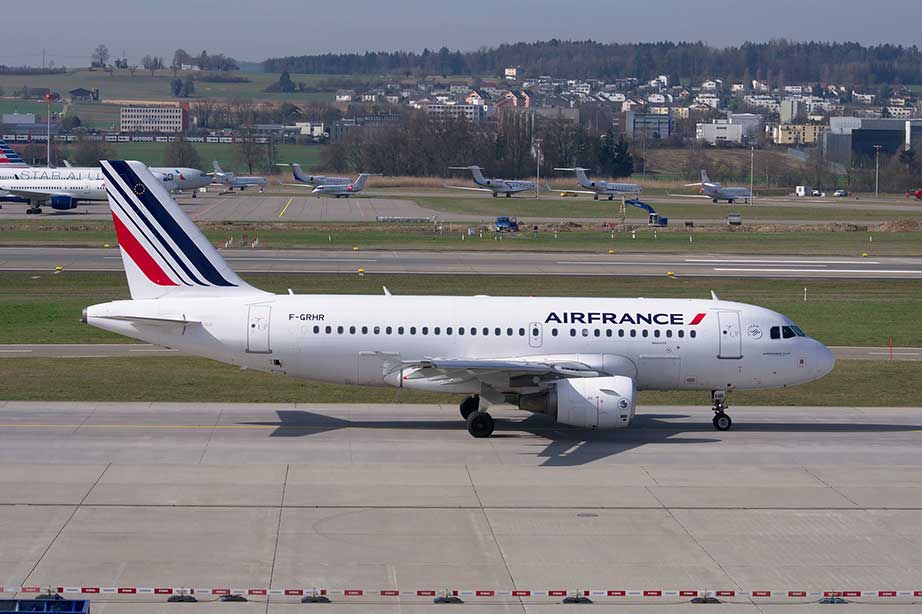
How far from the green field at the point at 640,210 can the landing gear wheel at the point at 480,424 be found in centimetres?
8523

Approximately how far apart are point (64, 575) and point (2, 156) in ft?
403

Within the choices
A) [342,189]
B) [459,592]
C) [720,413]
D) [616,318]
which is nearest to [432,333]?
[616,318]

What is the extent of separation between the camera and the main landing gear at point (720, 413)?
32.8 m

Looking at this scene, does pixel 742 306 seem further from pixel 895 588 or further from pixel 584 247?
pixel 584 247

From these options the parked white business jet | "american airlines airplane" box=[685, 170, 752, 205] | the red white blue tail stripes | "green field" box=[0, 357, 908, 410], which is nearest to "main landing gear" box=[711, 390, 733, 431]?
"green field" box=[0, 357, 908, 410]

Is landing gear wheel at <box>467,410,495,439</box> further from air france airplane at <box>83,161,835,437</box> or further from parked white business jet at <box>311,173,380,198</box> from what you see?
parked white business jet at <box>311,173,380,198</box>

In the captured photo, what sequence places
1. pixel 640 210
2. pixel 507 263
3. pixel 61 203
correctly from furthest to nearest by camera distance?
pixel 640 210 → pixel 61 203 → pixel 507 263

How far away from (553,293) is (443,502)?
35285 millimetres

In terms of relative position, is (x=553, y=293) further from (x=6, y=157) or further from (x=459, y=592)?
(x=6, y=157)

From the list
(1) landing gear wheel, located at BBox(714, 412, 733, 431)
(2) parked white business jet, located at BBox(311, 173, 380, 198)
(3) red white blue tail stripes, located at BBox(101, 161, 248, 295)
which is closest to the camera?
(3) red white blue tail stripes, located at BBox(101, 161, 248, 295)

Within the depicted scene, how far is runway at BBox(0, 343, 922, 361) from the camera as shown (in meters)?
42.6

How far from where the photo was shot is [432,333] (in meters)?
31.7

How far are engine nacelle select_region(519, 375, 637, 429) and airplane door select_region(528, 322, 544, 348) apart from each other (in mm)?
1880

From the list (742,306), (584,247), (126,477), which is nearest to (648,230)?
(584,247)
